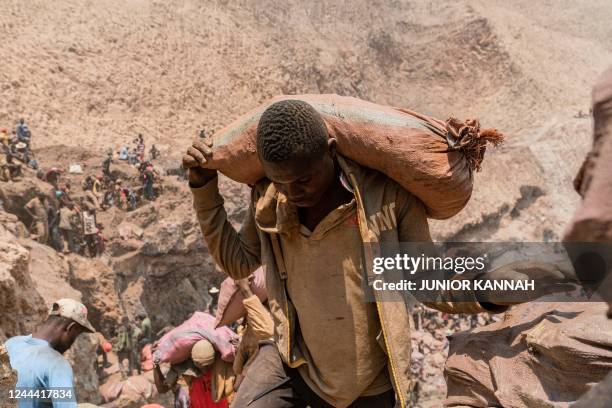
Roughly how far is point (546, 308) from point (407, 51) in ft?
110

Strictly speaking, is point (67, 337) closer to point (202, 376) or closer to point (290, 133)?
point (202, 376)

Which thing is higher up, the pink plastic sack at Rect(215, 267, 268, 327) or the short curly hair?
the short curly hair

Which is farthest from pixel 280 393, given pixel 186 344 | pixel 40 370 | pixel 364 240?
pixel 186 344

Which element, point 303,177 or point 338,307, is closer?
point 303,177

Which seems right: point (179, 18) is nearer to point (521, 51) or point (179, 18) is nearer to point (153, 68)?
point (153, 68)

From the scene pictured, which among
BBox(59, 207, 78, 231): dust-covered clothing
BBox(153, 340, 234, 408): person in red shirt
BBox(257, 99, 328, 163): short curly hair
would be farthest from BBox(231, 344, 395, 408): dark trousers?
BBox(59, 207, 78, 231): dust-covered clothing

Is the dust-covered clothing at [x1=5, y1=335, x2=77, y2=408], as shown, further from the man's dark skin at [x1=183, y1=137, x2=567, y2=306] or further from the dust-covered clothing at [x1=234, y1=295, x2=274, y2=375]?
the man's dark skin at [x1=183, y1=137, x2=567, y2=306]

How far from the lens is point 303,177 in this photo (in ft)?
5.78

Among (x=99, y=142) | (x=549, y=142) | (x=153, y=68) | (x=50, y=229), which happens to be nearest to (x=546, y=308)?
(x=50, y=229)

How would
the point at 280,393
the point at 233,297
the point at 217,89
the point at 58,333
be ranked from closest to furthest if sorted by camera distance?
1. the point at 280,393
2. the point at 58,333
3. the point at 233,297
4. the point at 217,89

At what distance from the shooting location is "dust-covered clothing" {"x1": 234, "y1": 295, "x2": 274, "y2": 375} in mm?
3100

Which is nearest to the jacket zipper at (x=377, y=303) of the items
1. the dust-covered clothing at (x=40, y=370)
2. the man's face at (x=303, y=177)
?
the man's face at (x=303, y=177)

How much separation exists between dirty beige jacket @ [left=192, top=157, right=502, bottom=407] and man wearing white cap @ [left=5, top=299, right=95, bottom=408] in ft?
3.98

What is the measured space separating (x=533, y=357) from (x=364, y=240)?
687 mm
